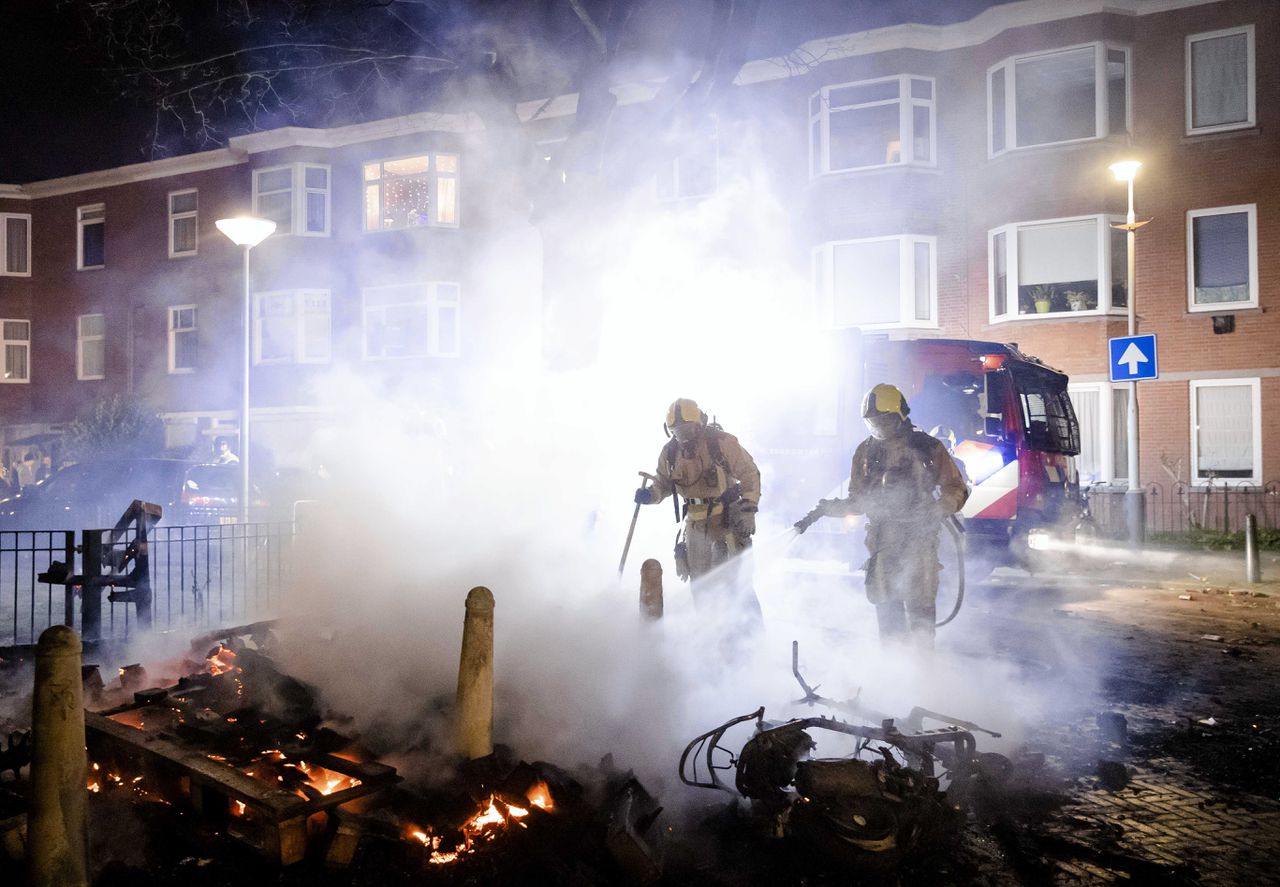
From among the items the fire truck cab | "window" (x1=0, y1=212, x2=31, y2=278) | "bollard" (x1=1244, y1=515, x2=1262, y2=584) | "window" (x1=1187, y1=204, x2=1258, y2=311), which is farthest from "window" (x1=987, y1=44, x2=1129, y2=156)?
"window" (x1=0, y1=212, x2=31, y2=278)

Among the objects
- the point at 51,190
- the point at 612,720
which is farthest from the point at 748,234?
the point at 51,190

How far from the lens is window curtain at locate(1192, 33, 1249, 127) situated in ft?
51.3

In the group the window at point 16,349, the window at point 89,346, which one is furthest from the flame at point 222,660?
the window at point 16,349

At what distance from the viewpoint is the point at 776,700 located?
472cm

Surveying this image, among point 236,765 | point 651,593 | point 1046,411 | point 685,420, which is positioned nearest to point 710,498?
point 685,420

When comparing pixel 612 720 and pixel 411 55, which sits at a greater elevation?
pixel 411 55

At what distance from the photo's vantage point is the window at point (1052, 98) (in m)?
16.5

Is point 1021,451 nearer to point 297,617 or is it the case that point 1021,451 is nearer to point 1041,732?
point 1041,732

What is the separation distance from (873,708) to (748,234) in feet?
48.8

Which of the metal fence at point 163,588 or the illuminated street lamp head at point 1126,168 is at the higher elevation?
the illuminated street lamp head at point 1126,168

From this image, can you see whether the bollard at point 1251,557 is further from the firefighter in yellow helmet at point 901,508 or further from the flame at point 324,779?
the flame at point 324,779

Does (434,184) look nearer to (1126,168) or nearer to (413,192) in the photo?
(413,192)

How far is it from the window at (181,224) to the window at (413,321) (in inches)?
237

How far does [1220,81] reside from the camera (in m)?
15.8
